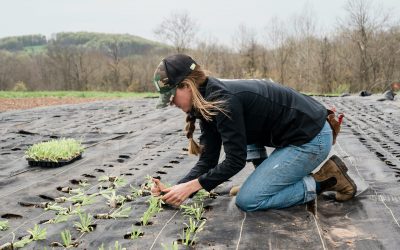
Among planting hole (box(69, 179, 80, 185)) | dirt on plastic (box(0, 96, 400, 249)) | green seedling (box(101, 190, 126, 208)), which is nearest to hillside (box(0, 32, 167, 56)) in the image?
dirt on plastic (box(0, 96, 400, 249))

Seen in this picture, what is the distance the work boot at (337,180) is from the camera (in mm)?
2740

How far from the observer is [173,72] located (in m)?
2.29

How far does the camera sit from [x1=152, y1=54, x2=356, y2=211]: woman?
7.68 feet

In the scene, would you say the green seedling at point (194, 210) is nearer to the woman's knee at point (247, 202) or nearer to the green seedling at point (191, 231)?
the green seedling at point (191, 231)

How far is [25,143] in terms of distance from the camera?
18.7 feet

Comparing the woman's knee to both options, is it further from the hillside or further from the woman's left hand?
the hillside

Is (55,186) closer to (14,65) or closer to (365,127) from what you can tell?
(365,127)

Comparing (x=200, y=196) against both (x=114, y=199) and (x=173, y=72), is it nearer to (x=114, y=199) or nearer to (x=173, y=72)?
(x=114, y=199)

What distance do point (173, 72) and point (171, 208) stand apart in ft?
3.17

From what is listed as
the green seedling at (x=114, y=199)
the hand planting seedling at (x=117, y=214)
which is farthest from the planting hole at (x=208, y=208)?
the green seedling at (x=114, y=199)

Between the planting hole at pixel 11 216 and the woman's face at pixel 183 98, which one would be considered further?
the planting hole at pixel 11 216

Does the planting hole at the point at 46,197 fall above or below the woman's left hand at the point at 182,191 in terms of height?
below

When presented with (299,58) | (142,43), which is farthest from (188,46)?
(142,43)

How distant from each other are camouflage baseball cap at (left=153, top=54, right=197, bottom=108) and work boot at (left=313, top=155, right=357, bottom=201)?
3.85 ft
